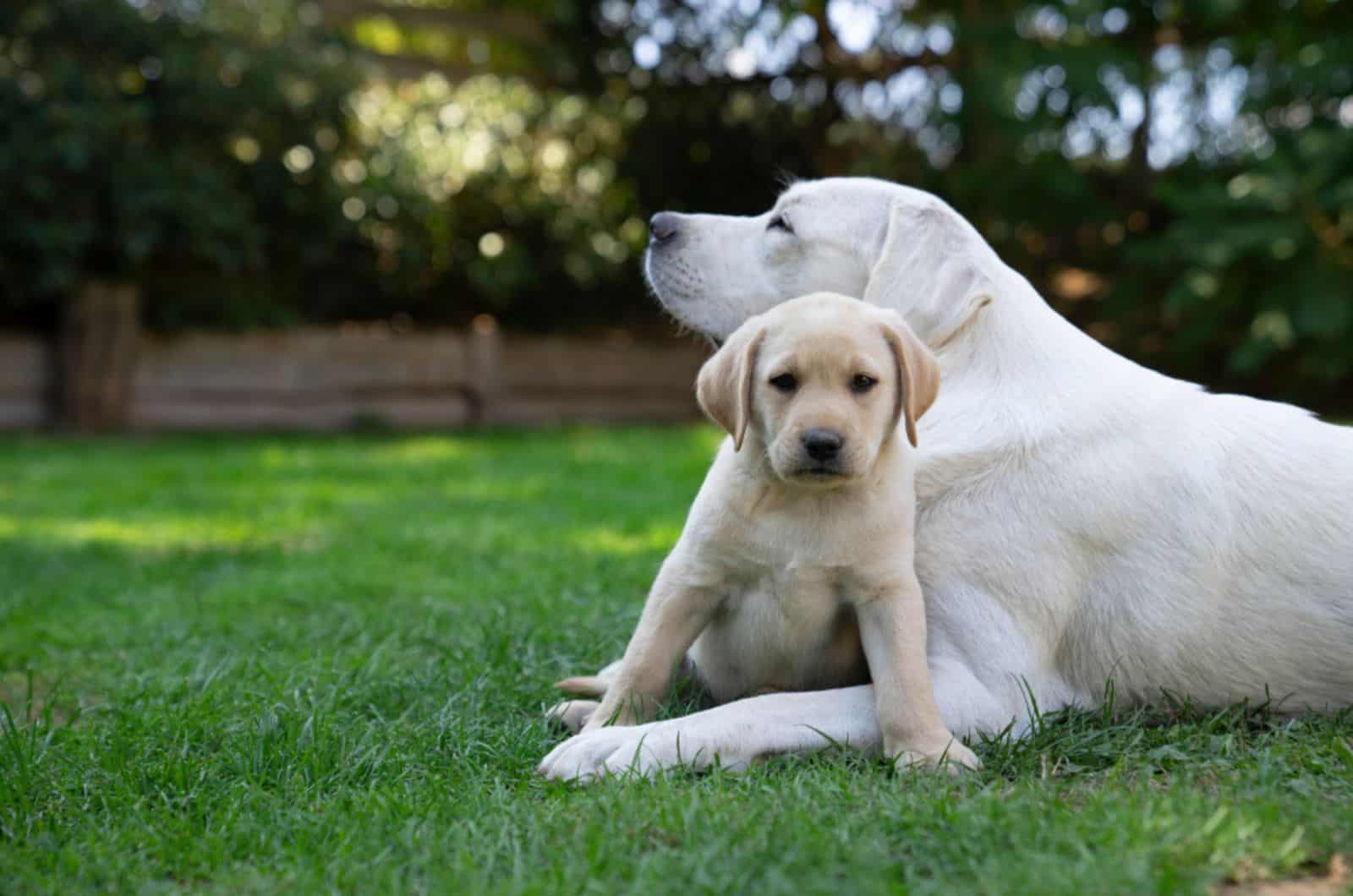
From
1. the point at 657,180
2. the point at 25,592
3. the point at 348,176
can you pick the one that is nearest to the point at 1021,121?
the point at 657,180

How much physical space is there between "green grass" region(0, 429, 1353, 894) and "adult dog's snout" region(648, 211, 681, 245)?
49.1 inches

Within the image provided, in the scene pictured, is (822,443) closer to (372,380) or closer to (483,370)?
(372,380)

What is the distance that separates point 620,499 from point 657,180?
29.6ft

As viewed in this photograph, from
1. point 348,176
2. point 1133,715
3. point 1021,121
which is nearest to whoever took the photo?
point 1133,715

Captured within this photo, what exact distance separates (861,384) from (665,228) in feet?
4.38

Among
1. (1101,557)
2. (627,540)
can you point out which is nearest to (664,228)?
(1101,557)

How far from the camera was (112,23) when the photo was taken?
1287cm

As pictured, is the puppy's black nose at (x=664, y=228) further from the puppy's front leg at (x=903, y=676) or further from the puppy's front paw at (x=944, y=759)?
the puppy's front paw at (x=944, y=759)

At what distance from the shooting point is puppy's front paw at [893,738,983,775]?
2711mm

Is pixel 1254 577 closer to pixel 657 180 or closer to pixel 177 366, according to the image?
pixel 177 366

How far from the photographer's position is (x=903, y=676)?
280cm

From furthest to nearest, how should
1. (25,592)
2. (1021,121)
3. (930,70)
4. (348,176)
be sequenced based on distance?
(930,70) < (348,176) < (1021,121) < (25,592)

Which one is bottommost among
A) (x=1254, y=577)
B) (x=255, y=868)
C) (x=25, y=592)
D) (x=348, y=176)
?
(x=25, y=592)

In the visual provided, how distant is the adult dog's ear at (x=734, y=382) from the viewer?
2932 mm
